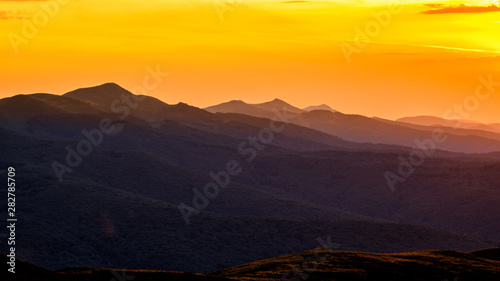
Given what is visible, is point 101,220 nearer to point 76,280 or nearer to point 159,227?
point 159,227

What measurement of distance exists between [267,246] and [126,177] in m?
73.3

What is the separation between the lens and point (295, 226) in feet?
449

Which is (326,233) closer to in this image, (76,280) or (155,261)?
(155,261)

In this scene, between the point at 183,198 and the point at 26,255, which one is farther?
the point at 183,198

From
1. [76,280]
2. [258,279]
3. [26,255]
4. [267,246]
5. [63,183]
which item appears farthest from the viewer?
[63,183]

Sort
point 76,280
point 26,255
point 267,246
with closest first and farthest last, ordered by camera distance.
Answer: point 76,280, point 26,255, point 267,246

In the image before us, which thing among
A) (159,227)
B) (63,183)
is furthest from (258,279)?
(63,183)

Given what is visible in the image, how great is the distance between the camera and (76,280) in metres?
54.8

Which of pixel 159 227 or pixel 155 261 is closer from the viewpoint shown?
pixel 155 261

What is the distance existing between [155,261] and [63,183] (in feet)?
154

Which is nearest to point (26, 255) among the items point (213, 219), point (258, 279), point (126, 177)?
point (213, 219)

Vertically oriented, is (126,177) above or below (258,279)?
above

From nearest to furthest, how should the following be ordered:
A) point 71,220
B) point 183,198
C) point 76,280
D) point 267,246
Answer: point 76,280 → point 267,246 → point 71,220 → point 183,198

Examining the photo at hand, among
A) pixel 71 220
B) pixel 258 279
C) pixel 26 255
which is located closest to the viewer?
pixel 258 279
